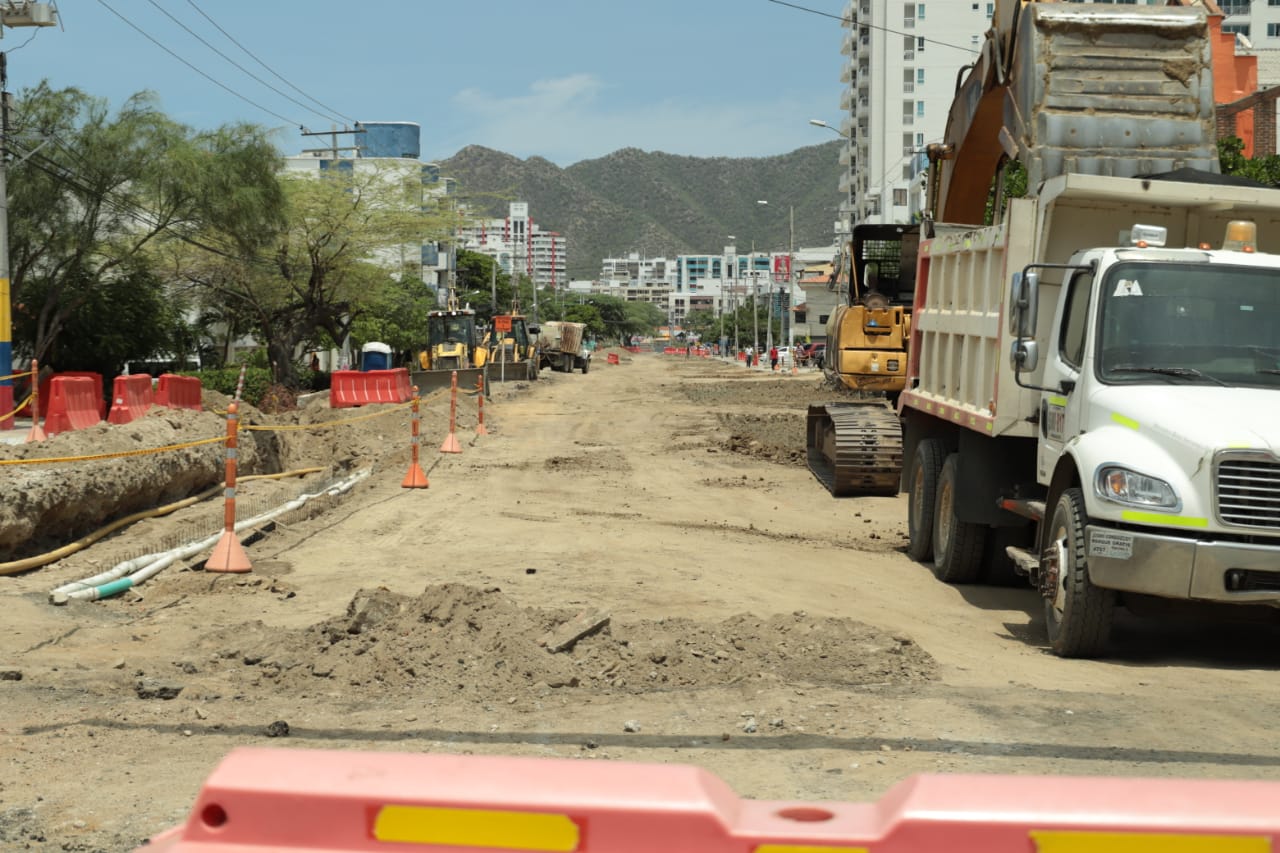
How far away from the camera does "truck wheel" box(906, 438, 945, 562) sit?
491 inches

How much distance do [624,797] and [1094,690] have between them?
5511 mm

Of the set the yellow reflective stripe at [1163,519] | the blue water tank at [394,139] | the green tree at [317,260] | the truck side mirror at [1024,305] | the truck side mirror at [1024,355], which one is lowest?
the yellow reflective stripe at [1163,519]

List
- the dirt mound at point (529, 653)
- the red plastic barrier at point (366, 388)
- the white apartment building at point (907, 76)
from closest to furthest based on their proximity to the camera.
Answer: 1. the dirt mound at point (529, 653)
2. the red plastic barrier at point (366, 388)
3. the white apartment building at point (907, 76)

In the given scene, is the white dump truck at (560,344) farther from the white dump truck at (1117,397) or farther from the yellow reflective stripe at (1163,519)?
the yellow reflective stripe at (1163,519)

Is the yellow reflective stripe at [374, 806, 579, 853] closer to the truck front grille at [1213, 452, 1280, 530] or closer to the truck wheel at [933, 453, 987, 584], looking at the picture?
the truck front grille at [1213, 452, 1280, 530]

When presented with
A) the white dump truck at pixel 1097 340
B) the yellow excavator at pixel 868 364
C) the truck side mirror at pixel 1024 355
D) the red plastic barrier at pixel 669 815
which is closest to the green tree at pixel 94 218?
the yellow excavator at pixel 868 364

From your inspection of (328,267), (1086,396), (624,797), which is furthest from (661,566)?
(328,267)

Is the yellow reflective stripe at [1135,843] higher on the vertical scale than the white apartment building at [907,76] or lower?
lower

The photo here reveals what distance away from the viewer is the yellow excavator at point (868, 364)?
17.4 metres

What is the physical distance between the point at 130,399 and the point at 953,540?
44.2 ft

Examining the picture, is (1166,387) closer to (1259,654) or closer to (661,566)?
(1259,654)

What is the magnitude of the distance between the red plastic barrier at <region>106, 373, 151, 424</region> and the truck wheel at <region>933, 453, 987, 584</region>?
11.5m

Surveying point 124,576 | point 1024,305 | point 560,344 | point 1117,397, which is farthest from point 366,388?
point 560,344

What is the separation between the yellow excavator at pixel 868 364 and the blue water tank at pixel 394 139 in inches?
3688
